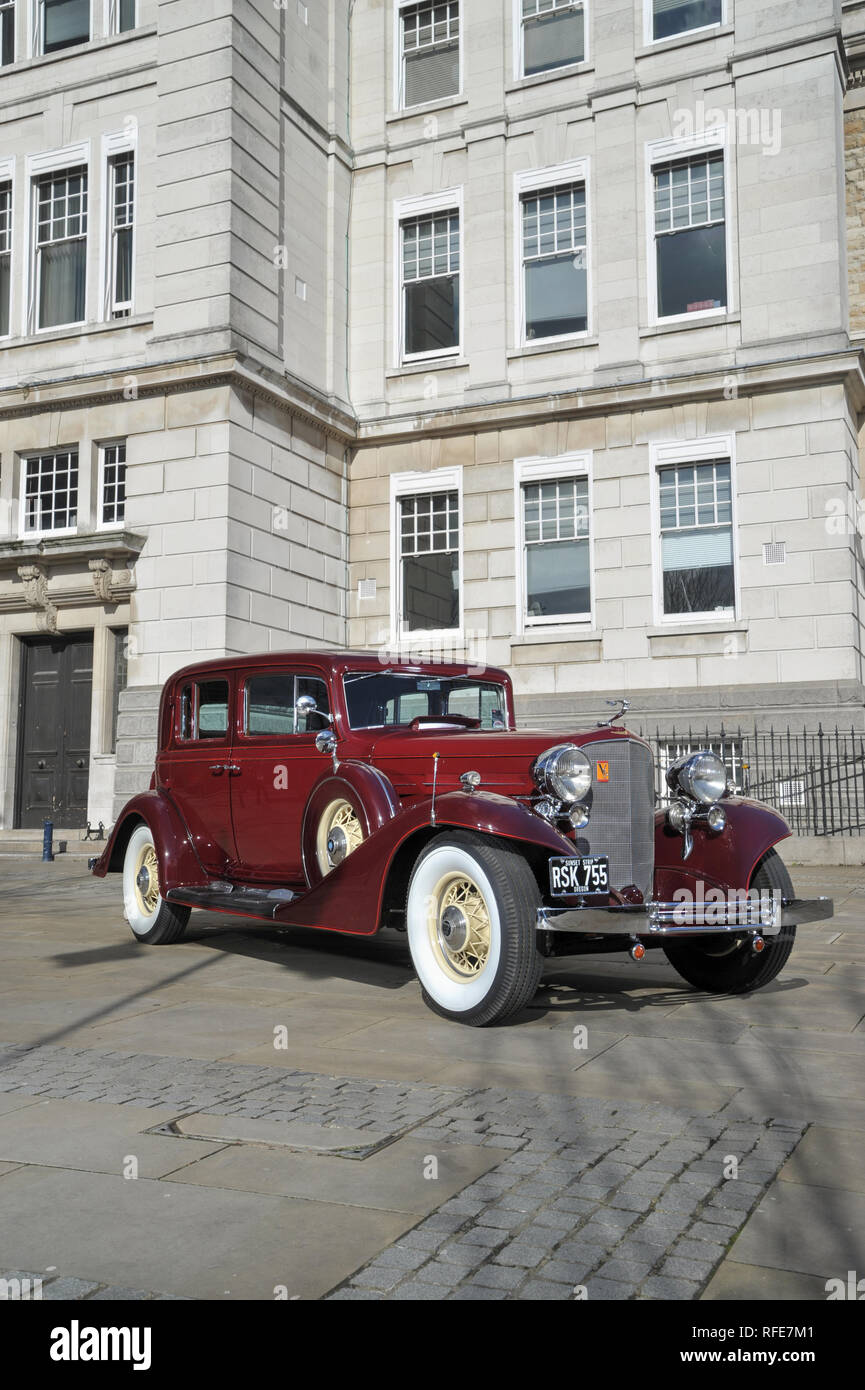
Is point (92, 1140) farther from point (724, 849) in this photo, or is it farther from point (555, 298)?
point (555, 298)

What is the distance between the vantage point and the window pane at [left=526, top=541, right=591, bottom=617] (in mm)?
18141

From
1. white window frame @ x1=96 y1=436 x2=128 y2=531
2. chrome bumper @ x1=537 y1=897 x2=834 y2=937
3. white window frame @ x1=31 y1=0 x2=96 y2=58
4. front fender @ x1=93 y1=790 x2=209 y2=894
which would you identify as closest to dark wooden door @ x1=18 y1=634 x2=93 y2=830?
white window frame @ x1=96 y1=436 x2=128 y2=531

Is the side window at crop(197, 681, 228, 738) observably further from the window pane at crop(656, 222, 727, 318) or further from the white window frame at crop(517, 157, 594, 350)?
the window pane at crop(656, 222, 727, 318)

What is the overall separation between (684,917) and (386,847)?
1.62m

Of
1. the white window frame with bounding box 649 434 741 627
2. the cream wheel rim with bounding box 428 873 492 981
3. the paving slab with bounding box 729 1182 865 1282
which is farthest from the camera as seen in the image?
the white window frame with bounding box 649 434 741 627

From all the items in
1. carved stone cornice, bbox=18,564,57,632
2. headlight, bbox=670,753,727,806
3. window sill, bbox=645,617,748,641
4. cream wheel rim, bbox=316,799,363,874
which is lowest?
cream wheel rim, bbox=316,799,363,874

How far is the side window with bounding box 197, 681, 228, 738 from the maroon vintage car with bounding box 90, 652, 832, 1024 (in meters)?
0.02

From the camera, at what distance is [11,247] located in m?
19.4

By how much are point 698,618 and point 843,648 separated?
2.11 metres

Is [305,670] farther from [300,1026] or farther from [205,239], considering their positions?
[205,239]

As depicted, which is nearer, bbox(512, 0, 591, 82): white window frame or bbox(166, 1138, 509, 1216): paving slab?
bbox(166, 1138, 509, 1216): paving slab

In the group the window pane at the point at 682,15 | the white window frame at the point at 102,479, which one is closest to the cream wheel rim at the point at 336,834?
the white window frame at the point at 102,479

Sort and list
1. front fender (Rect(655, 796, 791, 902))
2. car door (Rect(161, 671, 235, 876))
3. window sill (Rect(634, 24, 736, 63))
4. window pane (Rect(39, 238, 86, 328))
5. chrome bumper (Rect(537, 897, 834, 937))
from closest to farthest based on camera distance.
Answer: chrome bumper (Rect(537, 897, 834, 937)) < front fender (Rect(655, 796, 791, 902)) < car door (Rect(161, 671, 235, 876)) < window sill (Rect(634, 24, 736, 63)) < window pane (Rect(39, 238, 86, 328))

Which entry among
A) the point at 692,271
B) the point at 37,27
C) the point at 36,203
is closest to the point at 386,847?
the point at 692,271
